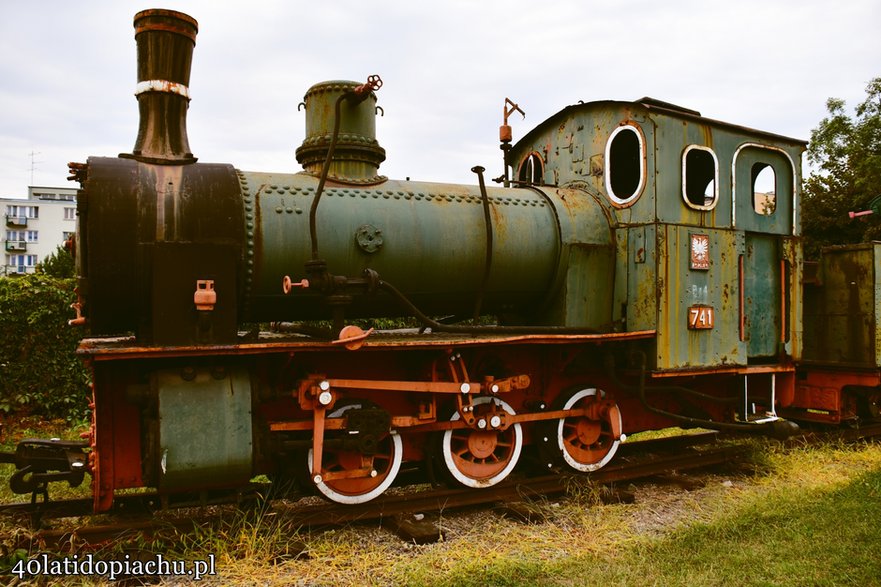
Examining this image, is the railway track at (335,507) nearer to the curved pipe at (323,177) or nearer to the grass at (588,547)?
the grass at (588,547)

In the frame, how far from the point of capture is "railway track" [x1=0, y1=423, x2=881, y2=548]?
4.52m

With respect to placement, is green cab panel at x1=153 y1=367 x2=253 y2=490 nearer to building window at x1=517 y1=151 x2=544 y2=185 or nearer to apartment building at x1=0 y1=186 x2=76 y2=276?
building window at x1=517 y1=151 x2=544 y2=185

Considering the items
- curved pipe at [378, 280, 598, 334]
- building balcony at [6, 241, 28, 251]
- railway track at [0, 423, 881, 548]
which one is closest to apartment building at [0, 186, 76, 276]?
building balcony at [6, 241, 28, 251]

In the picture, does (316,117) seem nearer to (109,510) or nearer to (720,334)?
(109,510)

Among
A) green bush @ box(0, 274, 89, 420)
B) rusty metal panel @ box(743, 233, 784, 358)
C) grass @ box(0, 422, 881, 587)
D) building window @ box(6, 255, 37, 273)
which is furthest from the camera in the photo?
building window @ box(6, 255, 37, 273)

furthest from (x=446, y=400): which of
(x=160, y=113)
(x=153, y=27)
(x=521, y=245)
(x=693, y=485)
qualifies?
(x=153, y=27)

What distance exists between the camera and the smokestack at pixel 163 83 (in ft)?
15.5

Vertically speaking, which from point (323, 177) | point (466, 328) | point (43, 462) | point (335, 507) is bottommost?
point (335, 507)

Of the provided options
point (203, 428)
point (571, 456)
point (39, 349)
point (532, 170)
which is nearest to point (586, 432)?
point (571, 456)

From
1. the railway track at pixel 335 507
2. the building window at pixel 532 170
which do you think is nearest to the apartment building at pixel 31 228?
the building window at pixel 532 170

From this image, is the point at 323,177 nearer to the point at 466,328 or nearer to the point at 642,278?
the point at 466,328

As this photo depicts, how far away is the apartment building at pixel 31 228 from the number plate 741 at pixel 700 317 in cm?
6385

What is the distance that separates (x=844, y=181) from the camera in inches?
829

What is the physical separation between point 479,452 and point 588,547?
134 centimetres
